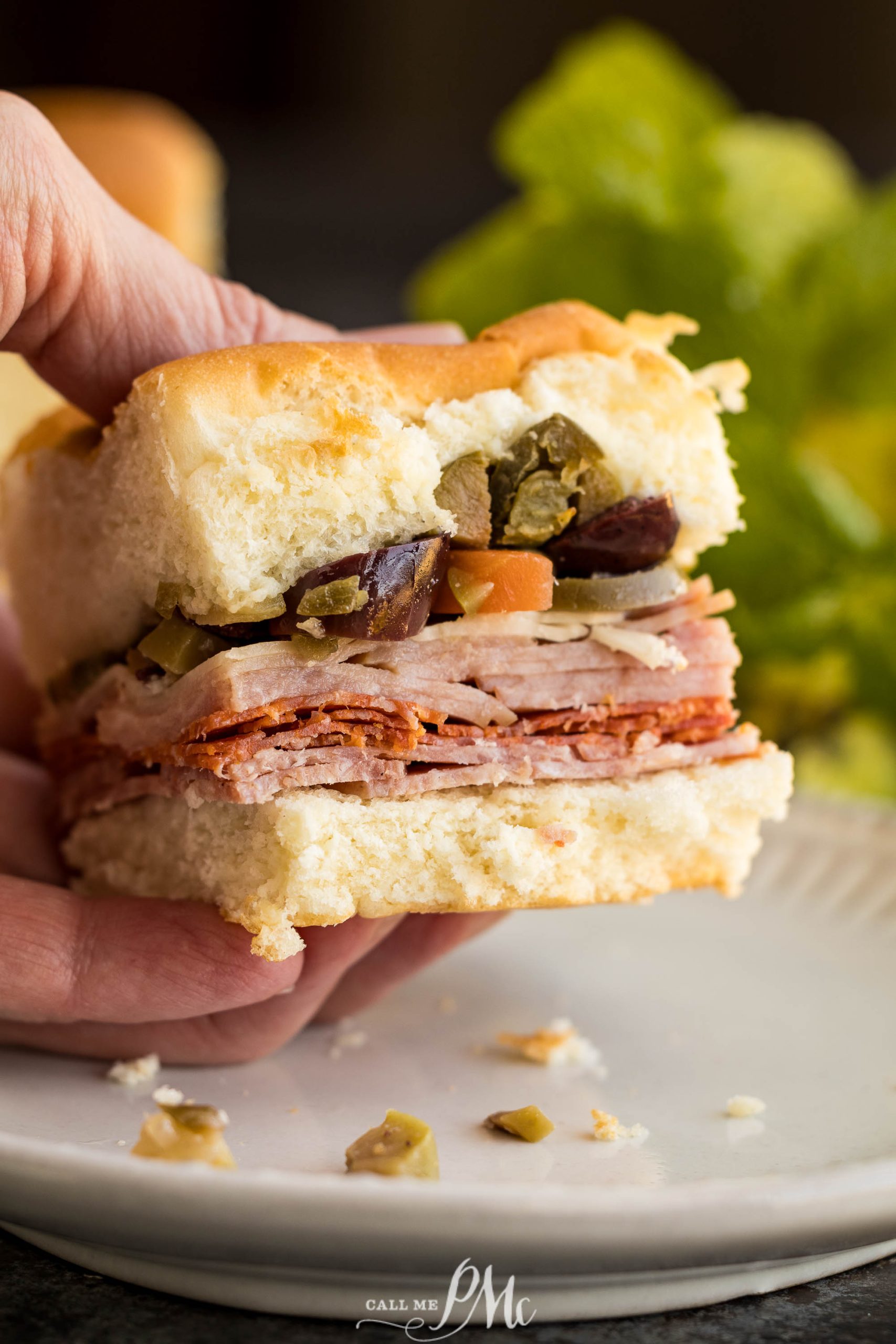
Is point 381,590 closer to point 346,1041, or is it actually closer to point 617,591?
point 617,591

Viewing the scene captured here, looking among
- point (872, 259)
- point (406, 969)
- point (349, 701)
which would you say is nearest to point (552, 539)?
point (349, 701)

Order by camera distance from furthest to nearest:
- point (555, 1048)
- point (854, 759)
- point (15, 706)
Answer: point (854, 759) → point (15, 706) → point (555, 1048)

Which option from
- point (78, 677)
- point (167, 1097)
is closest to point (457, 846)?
point (167, 1097)

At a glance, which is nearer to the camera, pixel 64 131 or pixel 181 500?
pixel 181 500

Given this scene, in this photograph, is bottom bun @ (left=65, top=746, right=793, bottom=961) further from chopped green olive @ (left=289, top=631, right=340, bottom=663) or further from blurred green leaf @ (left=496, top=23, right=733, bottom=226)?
blurred green leaf @ (left=496, top=23, right=733, bottom=226)

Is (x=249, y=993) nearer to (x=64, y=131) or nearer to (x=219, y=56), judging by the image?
(x=64, y=131)

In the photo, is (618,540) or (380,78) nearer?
(618,540)
